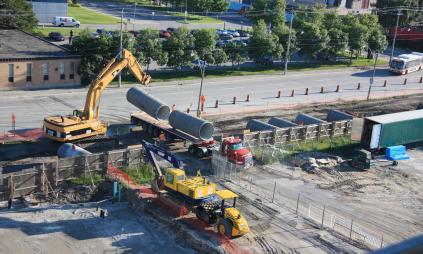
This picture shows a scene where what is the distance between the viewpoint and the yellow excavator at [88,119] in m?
37.8

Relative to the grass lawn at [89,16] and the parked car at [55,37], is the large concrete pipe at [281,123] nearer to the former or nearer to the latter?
the parked car at [55,37]

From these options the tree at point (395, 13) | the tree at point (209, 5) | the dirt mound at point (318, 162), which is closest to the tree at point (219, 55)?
the dirt mound at point (318, 162)

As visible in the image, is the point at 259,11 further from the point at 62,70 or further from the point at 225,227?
the point at 225,227

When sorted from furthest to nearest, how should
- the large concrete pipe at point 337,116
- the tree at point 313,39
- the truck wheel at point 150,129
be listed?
the tree at point 313,39
the large concrete pipe at point 337,116
the truck wheel at point 150,129

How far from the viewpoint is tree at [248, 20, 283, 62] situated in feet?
232

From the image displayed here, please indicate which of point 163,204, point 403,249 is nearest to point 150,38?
point 163,204

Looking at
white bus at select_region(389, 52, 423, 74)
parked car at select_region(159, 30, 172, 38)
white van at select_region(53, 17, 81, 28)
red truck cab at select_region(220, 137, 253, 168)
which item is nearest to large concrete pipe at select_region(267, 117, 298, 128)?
red truck cab at select_region(220, 137, 253, 168)

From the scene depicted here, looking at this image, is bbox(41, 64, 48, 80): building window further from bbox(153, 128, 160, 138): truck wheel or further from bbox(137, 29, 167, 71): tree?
bbox(153, 128, 160, 138): truck wheel

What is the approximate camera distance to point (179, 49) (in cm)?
6359

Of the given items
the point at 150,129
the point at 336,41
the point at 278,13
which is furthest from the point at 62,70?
the point at 278,13

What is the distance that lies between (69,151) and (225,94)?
2561 centimetres

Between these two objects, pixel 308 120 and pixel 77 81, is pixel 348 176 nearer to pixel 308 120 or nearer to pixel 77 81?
pixel 308 120

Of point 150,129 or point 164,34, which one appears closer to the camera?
Result: point 150,129

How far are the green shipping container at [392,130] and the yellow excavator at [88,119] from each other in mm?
18709
